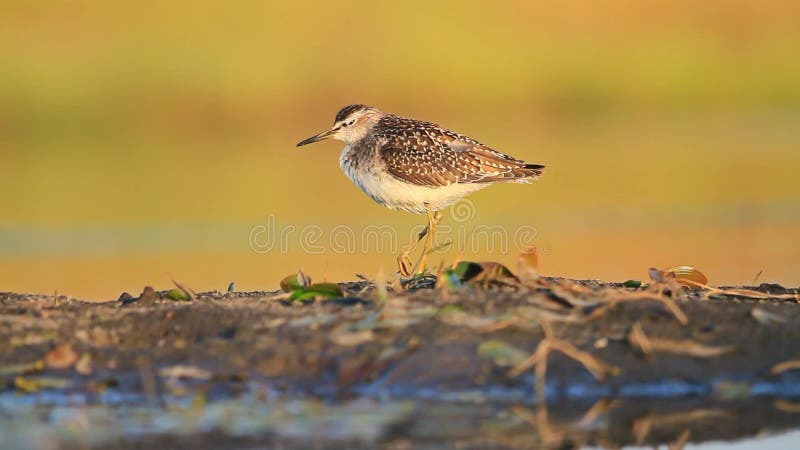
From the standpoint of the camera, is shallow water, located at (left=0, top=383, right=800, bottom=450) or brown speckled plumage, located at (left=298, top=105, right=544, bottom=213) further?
brown speckled plumage, located at (left=298, top=105, right=544, bottom=213)

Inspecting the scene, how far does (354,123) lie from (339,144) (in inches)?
678

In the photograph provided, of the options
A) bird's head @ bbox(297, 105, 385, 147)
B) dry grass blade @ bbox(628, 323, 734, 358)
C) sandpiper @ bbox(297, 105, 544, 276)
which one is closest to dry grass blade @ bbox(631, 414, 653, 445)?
dry grass blade @ bbox(628, 323, 734, 358)

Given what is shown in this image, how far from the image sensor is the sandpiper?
533 inches

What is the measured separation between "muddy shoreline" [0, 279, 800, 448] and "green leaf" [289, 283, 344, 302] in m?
0.43

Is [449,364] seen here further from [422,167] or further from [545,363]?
[422,167]

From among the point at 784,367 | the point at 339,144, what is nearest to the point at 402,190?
the point at 784,367

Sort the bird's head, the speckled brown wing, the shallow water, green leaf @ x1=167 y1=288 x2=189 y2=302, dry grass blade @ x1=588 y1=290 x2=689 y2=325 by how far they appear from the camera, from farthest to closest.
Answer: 1. the bird's head
2. the speckled brown wing
3. green leaf @ x1=167 y1=288 x2=189 y2=302
4. dry grass blade @ x1=588 y1=290 x2=689 y2=325
5. the shallow water

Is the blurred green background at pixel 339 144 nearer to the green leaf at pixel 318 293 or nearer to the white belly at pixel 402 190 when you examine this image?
the white belly at pixel 402 190

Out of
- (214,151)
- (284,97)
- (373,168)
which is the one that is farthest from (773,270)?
(284,97)

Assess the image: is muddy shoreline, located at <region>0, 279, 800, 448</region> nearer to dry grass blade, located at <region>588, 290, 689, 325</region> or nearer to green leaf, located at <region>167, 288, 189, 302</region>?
dry grass blade, located at <region>588, 290, 689, 325</region>

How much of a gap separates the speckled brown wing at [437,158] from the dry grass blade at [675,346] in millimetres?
5451

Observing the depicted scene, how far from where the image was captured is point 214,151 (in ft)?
97.2

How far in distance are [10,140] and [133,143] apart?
2.54 metres

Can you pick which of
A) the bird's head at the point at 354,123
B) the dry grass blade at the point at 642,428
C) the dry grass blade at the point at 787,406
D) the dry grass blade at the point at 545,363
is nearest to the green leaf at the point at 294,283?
the dry grass blade at the point at 545,363
